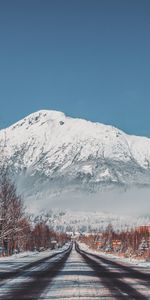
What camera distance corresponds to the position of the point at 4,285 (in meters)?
20.9

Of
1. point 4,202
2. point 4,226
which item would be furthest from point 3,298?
point 4,202

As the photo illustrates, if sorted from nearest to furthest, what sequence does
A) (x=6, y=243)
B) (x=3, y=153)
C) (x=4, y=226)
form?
(x=3, y=153)
(x=4, y=226)
(x=6, y=243)

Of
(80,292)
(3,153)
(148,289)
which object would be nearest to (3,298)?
(80,292)

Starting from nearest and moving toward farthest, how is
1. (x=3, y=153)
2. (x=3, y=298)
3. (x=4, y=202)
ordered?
(x=3, y=298), (x=3, y=153), (x=4, y=202)

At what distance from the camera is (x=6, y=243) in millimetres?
75938

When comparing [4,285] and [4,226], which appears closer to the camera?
[4,285]

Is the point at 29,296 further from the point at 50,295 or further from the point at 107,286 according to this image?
the point at 107,286

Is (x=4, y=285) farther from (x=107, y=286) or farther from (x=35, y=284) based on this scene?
(x=107, y=286)

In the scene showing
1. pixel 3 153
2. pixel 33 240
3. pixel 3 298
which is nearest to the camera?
pixel 3 298

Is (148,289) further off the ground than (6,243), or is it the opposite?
(6,243)

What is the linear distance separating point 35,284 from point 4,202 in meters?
41.7

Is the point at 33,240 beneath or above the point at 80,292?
above

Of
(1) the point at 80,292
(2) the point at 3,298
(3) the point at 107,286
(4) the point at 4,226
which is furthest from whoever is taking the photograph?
(4) the point at 4,226

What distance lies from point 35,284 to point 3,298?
16.3 ft
